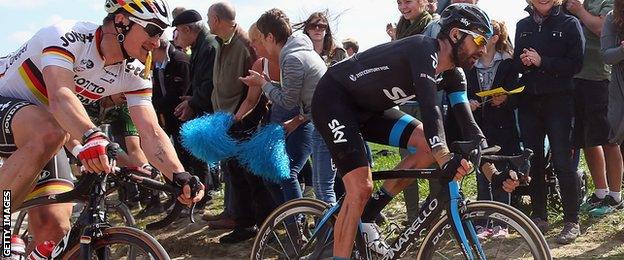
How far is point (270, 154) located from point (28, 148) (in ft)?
8.15

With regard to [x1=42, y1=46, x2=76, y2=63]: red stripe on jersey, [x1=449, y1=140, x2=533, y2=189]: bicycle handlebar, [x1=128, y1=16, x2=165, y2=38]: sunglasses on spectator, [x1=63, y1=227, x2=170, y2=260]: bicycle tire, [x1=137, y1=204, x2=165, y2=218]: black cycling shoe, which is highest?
[x1=128, y1=16, x2=165, y2=38]: sunglasses on spectator

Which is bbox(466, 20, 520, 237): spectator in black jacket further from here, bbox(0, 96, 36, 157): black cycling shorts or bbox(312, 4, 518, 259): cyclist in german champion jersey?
bbox(0, 96, 36, 157): black cycling shorts

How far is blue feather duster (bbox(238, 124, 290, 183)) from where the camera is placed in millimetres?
6324

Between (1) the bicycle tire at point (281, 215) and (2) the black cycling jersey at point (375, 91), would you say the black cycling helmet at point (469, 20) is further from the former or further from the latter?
(1) the bicycle tire at point (281, 215)

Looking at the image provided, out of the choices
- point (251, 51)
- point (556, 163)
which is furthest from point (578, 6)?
point (251, 51)

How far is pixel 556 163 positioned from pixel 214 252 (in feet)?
9.64

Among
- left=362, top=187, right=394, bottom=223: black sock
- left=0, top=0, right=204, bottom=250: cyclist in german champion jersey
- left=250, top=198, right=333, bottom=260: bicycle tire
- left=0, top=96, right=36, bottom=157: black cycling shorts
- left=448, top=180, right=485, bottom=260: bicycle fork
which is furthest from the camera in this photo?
left=250, top=198, right=333, bottom=260: bicycle tire

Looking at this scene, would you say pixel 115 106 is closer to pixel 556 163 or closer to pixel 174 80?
pixel 174 80

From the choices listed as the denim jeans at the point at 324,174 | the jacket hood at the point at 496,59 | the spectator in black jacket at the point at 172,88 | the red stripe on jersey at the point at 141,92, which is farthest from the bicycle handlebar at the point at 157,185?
the spectator in black jacket at the point at 172,88

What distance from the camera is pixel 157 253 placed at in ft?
13.0

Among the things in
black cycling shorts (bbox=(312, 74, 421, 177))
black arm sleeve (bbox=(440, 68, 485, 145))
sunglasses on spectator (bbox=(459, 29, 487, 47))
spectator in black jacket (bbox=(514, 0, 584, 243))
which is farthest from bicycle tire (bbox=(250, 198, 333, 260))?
spectator in black jacket (bbox=(514, 0, 584, 243))

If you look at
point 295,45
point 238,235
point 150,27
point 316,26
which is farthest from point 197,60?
point 150,27

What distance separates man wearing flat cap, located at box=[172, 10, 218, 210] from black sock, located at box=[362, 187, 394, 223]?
3.10 metres

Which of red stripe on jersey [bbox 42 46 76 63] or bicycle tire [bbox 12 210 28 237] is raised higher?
red stripe on jersey [bbox 42 46 76 63]
